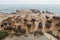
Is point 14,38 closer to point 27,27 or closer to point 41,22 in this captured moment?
point 27,27

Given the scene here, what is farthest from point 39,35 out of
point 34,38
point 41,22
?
point 41,22

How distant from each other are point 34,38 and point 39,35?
76cm

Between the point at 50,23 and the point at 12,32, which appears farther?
the point at 50,23

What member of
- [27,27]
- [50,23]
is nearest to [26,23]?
[27,27]

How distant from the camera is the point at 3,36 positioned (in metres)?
27.2

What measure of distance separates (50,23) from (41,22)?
1.41 meters

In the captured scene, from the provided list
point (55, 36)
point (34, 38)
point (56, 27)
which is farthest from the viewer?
point (56, 27)

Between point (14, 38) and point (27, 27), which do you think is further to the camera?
point (27, 27)

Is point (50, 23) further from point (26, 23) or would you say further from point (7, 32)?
point (7, 32)

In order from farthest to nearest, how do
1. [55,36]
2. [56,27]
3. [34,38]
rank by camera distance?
[56,27], [55,36], [34,38]

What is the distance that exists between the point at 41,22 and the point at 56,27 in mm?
2220

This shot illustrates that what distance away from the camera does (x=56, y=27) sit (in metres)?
30.4

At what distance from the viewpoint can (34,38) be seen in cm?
2672

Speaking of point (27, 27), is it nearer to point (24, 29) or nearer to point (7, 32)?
point (24, 29)
